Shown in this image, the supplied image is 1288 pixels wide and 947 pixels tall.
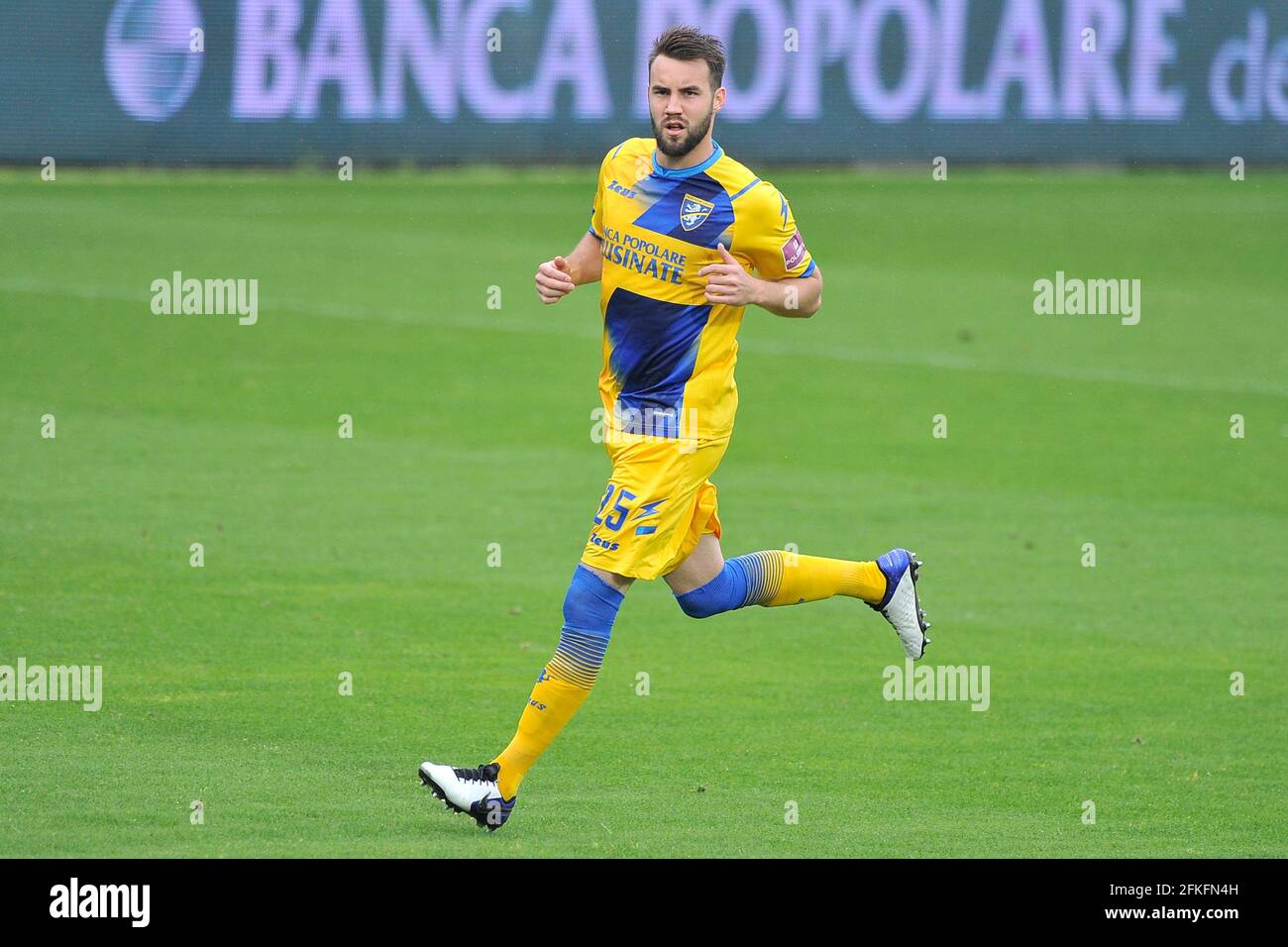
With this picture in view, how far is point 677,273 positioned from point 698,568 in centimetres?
113

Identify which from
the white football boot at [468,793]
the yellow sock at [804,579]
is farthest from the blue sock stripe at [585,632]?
the yellow sock at [804,579]

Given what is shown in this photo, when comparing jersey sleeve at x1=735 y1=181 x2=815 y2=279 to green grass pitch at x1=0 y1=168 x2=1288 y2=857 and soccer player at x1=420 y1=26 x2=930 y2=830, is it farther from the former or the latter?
green grass pitch at x1=0 y1=168 x2=1288 y2=857

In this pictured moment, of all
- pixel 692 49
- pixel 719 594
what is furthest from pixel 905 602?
pixel 692 49

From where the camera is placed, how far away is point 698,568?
Result: 7.32 metres

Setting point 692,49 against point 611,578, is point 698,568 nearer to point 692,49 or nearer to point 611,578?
point 611,578

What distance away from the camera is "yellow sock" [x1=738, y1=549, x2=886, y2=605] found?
764cm

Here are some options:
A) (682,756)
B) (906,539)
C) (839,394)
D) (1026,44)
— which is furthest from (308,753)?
(1026,44)

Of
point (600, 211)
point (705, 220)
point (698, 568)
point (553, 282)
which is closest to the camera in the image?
point (705, 220)

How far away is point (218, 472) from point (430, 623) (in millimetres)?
3744

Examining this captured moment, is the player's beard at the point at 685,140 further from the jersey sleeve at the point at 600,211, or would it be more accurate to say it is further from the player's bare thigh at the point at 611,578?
the player's bare thigh at the point at 611,578

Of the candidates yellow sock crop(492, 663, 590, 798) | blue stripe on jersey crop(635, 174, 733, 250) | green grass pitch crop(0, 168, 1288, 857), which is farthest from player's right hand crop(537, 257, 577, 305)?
green grass pitch crop(0, 168, 1288, 857)

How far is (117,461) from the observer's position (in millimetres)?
13164

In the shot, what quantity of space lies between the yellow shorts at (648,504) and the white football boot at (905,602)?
119 centimetres

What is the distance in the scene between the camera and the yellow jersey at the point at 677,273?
695 cm
